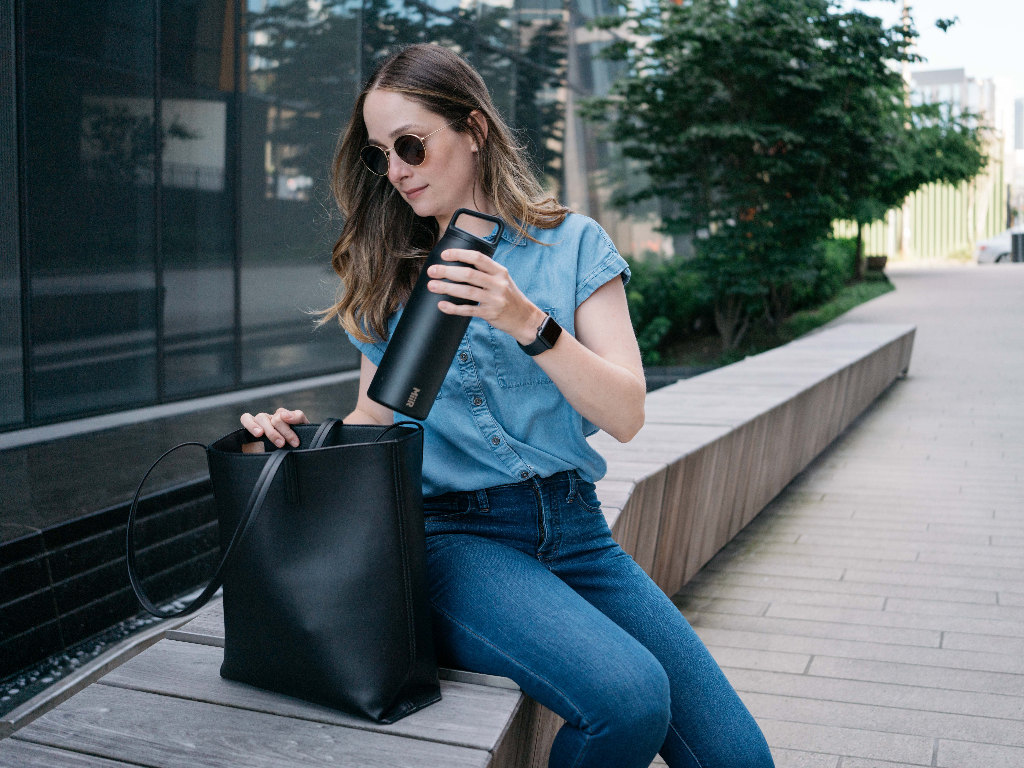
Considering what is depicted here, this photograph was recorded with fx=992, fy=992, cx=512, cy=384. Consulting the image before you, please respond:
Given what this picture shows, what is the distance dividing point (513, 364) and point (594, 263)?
0.25m

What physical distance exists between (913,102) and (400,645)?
20743 mm

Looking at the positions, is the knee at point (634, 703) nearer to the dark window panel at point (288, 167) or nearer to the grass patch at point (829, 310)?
the dark window panel at point (288, 167)

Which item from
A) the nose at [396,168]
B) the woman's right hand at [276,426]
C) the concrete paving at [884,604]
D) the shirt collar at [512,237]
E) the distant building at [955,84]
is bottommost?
the concrete paving at [884,604]

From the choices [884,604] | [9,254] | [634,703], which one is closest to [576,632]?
[634,703]

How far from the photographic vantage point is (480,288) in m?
1.47

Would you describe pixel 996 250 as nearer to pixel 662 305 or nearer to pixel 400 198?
pixel 662 305

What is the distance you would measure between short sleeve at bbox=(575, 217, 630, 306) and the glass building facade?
4.49m

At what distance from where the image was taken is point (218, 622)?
1.97 metres

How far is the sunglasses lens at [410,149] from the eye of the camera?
6.06 ft

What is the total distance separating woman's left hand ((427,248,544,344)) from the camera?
1440 mm

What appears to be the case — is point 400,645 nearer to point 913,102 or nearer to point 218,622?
point 218,622

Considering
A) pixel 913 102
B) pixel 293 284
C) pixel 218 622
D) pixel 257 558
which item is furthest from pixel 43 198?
pixel 913 102

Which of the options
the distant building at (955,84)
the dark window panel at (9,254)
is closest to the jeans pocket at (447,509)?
the dark window panel at (9,254)

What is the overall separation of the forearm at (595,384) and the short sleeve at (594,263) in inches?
6.9
